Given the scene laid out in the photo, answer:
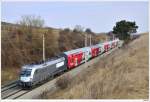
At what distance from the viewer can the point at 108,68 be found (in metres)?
6.27

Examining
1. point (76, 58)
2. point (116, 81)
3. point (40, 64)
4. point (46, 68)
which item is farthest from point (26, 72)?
point (76, 58)

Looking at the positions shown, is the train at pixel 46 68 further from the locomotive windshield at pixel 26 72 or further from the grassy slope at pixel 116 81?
the grassy slope at pixel 116 81

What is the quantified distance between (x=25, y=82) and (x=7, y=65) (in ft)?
2.84

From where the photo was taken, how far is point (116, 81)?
18.1ft

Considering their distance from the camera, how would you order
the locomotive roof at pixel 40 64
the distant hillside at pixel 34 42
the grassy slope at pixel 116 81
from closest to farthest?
the grassy slope at pixel 116 81 → the distant hillside at pixel 34 42 → the locomotive roof at pixel 40 64

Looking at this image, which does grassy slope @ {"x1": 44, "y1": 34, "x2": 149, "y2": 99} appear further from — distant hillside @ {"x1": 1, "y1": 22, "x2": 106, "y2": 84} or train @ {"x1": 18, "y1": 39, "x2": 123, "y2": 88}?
distant hillside @ {"x1": 1, "y1": 22, "x2": 106, "y2": 84}

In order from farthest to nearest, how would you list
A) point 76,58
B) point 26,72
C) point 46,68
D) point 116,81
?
1. point 76,58
2. point 46,68
3. point 26,72
4. point 116,81

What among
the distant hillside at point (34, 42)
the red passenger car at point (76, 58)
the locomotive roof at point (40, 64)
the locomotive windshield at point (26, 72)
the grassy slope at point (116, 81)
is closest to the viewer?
the grassy slope at point (116, 81)

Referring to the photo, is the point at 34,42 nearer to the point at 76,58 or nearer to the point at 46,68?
the point at 46,68

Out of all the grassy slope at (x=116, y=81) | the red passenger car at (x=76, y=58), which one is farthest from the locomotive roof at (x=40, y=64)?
the grassy slope at (x=116, y=81)

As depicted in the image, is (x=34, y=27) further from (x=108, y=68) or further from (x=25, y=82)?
(x=108, y=68)

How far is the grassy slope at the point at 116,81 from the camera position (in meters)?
5.10

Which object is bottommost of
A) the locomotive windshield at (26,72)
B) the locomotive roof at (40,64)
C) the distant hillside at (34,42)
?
the locomotive windshield at (26,72)

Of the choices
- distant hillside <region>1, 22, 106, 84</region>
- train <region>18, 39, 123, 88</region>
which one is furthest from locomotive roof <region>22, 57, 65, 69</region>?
distant hillside <region>1, 22, 106, 84</region>
